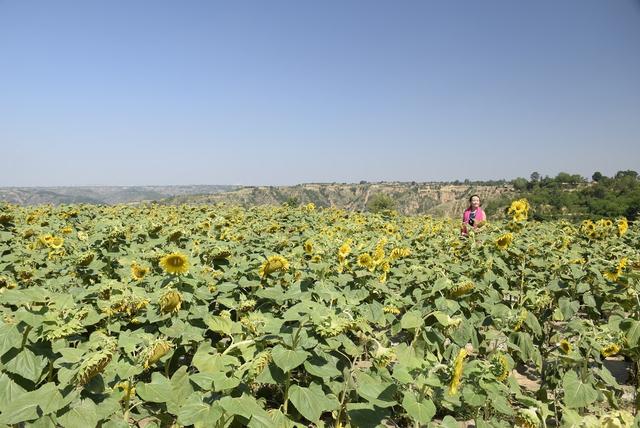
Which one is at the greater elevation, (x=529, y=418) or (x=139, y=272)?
(x=139, y=272)

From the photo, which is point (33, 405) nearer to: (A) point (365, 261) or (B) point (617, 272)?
(A) point (365, 261)

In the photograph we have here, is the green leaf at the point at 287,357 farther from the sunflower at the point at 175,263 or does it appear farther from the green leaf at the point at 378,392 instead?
the sunflower at the point at 175,263

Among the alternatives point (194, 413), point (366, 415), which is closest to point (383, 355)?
point (366, 415)

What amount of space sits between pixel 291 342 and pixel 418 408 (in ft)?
2.37

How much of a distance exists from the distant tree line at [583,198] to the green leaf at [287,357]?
1038 centimetres

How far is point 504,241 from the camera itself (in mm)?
5352

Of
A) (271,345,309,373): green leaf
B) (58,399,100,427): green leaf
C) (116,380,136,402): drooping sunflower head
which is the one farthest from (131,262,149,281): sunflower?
(271,345,309,373): green leaf

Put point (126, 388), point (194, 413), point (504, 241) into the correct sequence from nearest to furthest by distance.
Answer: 1. point (194, 413)
2. point (126, 388)
3. point (504, 241)

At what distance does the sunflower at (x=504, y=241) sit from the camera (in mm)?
5287

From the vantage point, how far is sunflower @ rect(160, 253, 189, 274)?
3023mm

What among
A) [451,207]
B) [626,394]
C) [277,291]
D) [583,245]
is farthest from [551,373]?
[451,207]

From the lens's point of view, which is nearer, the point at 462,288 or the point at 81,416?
the point at 81,416

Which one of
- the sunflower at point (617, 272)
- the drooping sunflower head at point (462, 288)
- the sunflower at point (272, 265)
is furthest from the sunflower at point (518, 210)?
the sunflower at point (272, 265)

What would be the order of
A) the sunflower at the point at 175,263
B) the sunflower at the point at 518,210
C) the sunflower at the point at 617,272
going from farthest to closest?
the sunflower at the point at 518,210
the sunflower at the point at 617,272
the sunflower at the point at 175,263
